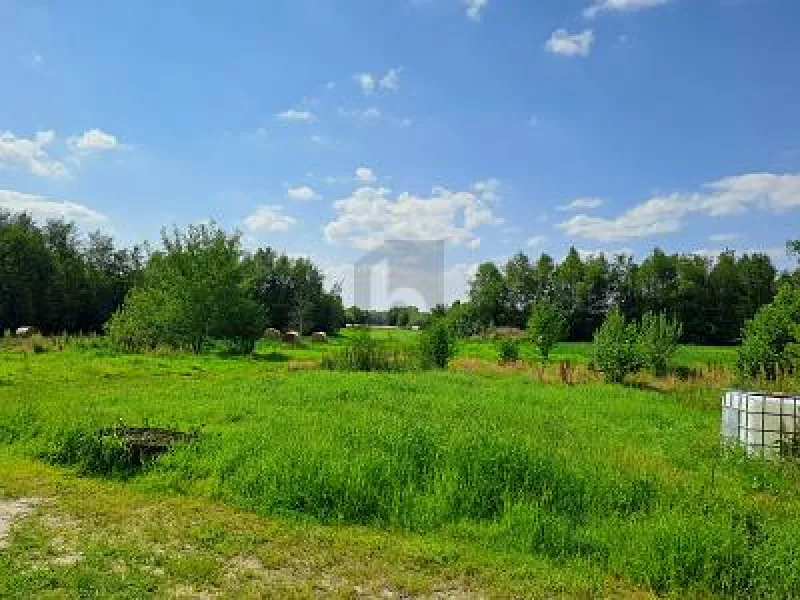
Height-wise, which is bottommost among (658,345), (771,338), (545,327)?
(658,345)

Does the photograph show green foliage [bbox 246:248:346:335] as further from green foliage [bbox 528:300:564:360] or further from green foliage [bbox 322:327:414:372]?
green foliage [bbox 322:327:414:372]

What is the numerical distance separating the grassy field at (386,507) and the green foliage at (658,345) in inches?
585

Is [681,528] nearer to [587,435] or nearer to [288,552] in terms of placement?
[288,552]

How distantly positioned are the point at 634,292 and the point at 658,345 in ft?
166

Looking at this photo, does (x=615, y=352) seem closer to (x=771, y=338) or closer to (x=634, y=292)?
(x=771, y=338)

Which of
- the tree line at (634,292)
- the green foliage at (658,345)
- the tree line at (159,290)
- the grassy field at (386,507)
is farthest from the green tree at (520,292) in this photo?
the grassy field at (386,507)

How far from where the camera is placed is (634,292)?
246ft

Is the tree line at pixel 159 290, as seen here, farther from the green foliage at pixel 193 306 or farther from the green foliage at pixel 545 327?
the green foliage at pixel 545 327

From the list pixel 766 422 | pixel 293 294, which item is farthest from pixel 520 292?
pixel 766 422

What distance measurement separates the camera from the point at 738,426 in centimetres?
1120

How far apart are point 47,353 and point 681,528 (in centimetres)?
2843

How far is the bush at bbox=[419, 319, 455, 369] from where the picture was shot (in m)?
27.6

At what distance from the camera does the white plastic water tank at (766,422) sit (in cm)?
1052

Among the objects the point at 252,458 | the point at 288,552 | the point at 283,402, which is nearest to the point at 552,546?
the point at 288,552
